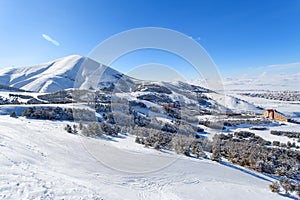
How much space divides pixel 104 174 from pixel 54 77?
65.8m

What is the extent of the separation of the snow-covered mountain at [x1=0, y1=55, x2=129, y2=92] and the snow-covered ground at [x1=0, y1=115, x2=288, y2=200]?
36813 mm

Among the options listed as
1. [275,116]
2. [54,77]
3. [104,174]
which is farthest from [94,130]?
[54,77]

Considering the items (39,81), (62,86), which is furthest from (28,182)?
(39,81)

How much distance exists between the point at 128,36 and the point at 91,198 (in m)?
5.03

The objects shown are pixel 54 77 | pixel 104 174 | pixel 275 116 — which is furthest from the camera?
pixel 54 77

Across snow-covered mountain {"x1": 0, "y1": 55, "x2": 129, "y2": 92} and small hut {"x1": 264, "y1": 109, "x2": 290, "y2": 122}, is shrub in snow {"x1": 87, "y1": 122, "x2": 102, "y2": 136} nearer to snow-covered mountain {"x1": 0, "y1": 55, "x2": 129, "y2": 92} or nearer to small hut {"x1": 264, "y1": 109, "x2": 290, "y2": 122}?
small hut {"x1": 264, "y1": 109, "x2": 290, "y2": 122}

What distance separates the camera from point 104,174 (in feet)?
18.9

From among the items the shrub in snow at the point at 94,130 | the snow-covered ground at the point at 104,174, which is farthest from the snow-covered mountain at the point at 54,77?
the snow-covered ground at the point at 104,174

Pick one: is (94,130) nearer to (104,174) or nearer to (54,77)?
(104,174)

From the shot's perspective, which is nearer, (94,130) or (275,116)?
(94,130)

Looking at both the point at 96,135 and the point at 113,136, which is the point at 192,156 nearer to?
the point at 113,136

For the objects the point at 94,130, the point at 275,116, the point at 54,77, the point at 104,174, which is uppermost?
the point at 54,77

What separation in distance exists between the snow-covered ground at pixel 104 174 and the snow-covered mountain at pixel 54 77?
121 feet

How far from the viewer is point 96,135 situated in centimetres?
1061
